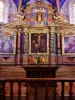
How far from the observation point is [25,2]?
2158 centimetres

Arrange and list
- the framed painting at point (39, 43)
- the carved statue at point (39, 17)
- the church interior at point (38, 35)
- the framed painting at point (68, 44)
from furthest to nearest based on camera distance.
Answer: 1. the carved statue at point (39, 17)
2. the framed painting at point (39, 43)
3. the framed painting at point (68, 44)
4. the church interior at point (38, 35)

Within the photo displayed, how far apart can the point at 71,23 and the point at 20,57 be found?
20.4ft

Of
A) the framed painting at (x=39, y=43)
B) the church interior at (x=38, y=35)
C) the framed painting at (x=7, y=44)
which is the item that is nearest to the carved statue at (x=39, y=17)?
the church interior at (x=38, y=35)

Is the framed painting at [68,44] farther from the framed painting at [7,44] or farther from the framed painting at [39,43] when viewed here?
the framed painting at [7,44]

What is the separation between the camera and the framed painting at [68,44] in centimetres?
2016

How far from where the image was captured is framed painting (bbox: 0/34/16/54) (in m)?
20.3

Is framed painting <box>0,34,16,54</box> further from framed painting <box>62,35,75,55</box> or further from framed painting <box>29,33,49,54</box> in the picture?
framed painting <box>62,35,75,55</box>

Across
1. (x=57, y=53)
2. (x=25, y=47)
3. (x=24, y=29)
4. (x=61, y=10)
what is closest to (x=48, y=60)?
(x=57, y=53)

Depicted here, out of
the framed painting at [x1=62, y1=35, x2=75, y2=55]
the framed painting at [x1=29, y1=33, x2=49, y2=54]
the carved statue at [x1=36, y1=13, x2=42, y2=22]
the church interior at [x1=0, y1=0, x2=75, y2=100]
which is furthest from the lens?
the carved statue at [x1=36, y1=13, x2=42, y2=22]

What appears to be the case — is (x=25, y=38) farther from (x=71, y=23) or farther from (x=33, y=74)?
(x=33, y=74)

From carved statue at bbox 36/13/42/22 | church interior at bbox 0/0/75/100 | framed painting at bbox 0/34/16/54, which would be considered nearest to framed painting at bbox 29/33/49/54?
church interior at bbox 0/0/75/100

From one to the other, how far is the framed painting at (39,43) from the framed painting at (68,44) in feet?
5.47

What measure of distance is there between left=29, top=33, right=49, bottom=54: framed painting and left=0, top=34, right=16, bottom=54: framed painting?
170cm

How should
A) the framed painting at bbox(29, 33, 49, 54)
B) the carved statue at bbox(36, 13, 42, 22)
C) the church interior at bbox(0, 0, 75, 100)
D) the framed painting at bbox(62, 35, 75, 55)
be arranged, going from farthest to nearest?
the carved statue at bbox(36, 13, 42, 22) < the framed painting at bbox(29, 33, 49, 54) < the framed painting at bbox(62, 35, 75, 55) < the church interior at bbox(0, 0, 75, 100)
